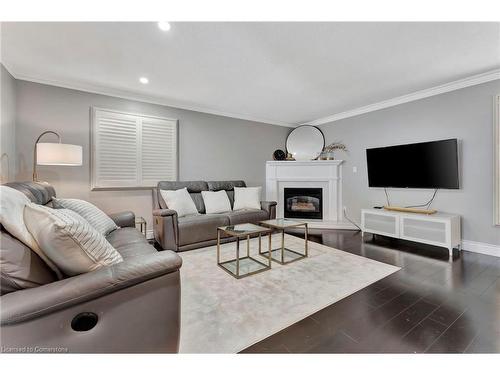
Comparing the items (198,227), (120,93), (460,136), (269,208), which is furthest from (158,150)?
(460,136)

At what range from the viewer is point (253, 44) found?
7.14ft

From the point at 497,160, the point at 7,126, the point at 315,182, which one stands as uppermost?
the point at 7,126

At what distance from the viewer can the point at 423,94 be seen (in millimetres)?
3420

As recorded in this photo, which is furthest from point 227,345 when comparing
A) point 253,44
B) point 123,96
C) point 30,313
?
point 123,96

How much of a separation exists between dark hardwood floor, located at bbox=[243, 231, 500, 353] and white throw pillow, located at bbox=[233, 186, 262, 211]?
224 centimetres

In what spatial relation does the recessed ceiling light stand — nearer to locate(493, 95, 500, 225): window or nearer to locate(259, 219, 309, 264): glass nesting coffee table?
locate(259, 219, 309, 264): glass nesting coffee table

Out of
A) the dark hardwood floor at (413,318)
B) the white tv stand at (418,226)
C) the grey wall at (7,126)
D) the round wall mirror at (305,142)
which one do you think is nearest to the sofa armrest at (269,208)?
the white tv stand at (418,226)

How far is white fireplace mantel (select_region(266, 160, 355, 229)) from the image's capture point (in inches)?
183

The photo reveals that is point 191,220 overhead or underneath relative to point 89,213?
underneath

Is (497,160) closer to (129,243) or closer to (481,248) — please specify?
(481,248)

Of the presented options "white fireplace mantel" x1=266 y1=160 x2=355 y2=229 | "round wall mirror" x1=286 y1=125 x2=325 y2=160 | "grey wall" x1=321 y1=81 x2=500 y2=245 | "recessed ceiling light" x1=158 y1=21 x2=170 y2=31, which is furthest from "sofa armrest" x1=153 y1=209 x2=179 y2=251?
"grey wall" x1=321 y1=81 x2=500 y2=245

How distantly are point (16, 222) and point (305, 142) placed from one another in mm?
5001
